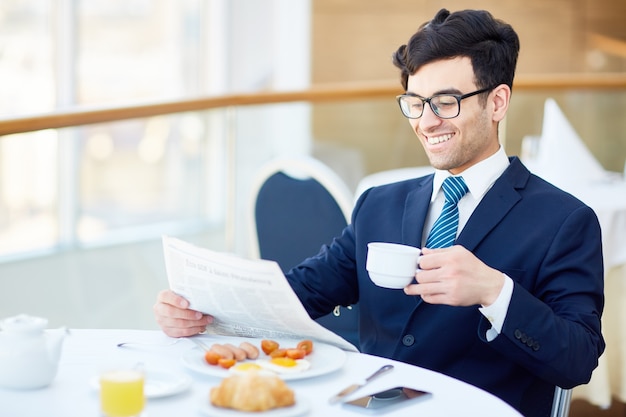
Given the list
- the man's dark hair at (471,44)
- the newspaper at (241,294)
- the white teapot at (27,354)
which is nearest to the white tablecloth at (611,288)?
the man's dark hair at (471,44)

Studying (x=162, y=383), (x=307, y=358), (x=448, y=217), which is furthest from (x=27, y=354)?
(x=448, y=217)

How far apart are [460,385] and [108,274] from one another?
2.64m

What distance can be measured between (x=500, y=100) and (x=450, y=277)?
0.48 meters

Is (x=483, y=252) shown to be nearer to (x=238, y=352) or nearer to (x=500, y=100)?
(x=500, y=100)

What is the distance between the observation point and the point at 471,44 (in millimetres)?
1800

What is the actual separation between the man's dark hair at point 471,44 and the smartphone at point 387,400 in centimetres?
68

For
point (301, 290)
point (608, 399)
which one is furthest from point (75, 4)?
point (301, 290)

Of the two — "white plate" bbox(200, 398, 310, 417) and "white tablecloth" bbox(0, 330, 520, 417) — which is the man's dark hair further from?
"white plate" bbox(200, 398, 310, 417)

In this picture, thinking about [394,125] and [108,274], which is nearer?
[108,274]

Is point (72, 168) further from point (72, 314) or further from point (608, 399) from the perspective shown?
point (608, 399)

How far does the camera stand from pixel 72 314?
3.64 m

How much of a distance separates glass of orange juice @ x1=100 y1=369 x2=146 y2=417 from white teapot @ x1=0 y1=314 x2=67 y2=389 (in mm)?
195

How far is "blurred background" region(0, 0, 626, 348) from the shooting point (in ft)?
12.6

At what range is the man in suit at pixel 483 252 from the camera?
62.4 inches
